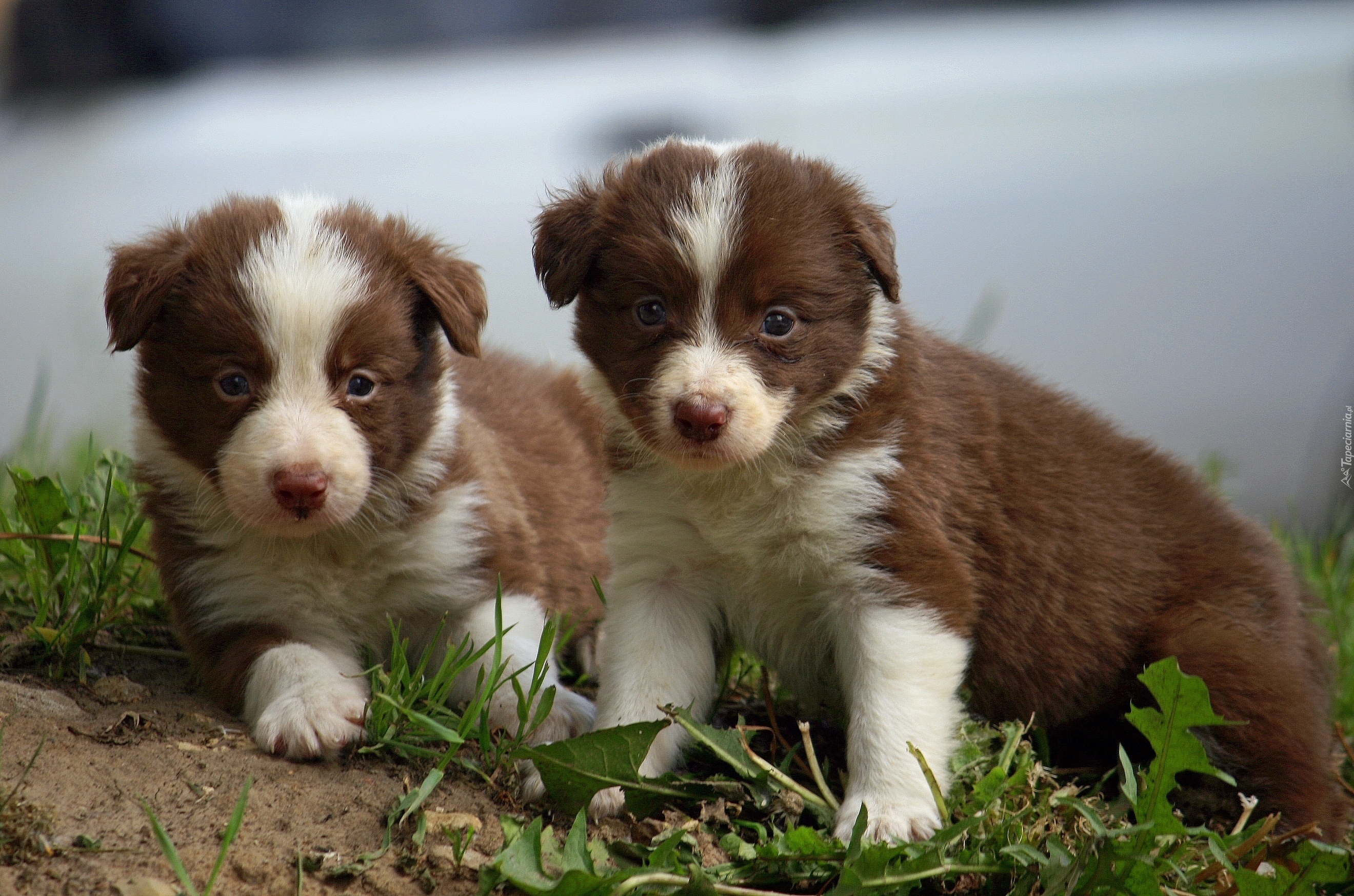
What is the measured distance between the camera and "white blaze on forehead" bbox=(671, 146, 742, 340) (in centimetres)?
350

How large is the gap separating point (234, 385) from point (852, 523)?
185cm

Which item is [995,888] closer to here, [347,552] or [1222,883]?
[1222,883]

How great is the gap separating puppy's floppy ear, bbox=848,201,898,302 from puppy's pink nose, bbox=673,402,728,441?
0.69 meters

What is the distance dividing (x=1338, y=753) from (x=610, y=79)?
14.4 ft

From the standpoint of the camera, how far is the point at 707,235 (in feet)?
11.5

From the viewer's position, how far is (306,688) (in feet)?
11.8

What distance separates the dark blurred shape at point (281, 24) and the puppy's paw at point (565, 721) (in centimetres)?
390

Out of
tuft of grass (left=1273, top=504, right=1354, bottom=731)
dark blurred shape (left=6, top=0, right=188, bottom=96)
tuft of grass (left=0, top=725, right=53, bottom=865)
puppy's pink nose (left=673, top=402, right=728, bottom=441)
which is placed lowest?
tuft of grass (left=1273, top=504, right=1354, bottom=731)

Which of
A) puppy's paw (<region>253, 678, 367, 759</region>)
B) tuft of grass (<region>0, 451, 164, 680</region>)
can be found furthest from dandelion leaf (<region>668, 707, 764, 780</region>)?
tuft of grass (<region>0, 451, 164, 680</region>)

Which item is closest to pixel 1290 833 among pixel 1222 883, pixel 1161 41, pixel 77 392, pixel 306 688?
pixel 1222 883

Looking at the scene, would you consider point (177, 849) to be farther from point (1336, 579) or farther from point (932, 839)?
point (1336, 579)

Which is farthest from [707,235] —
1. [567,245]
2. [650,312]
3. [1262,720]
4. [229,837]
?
[1262,720]

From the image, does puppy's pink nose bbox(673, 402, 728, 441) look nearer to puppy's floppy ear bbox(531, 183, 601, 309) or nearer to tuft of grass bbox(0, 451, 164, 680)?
puppy's floppy ear bbox(531, 183, 601, 309)

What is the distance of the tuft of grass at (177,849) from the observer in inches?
102
